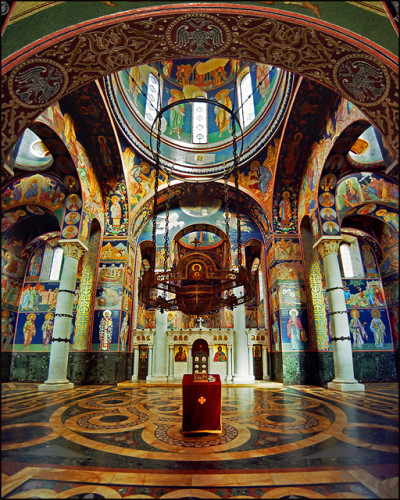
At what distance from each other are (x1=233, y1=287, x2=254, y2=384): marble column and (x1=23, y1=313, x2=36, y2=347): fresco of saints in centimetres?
1012

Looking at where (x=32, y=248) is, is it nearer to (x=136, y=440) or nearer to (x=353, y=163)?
(x=136, y=440)

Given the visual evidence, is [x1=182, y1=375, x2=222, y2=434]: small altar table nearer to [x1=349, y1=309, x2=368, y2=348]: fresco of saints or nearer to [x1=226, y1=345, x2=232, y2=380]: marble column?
[x1=226, y1=345, x2=232, y2=380]: marble column

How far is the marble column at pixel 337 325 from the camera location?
9805mm

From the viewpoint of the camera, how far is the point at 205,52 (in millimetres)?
6117

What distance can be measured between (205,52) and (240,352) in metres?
11.7

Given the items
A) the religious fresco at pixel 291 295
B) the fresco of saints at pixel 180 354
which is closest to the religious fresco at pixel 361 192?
the religious fresco at pixel 291 295

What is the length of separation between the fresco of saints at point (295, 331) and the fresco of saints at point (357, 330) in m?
3.68

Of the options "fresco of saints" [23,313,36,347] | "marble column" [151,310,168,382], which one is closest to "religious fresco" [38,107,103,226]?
"marble column" [151,310,168,382]

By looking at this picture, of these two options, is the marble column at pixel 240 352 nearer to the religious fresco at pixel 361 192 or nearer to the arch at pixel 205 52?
the religious fresco at pixel 361 192

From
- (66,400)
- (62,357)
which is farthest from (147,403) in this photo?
(62,357)

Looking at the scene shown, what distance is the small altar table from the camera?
4.63 metres

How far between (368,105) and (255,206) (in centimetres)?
947

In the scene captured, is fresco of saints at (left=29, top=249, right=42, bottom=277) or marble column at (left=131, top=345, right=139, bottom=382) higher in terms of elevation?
fresco of saints at (left=29, top=249, right=42, bottom=277)

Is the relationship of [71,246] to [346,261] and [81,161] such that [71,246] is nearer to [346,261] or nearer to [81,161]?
[81,161]
